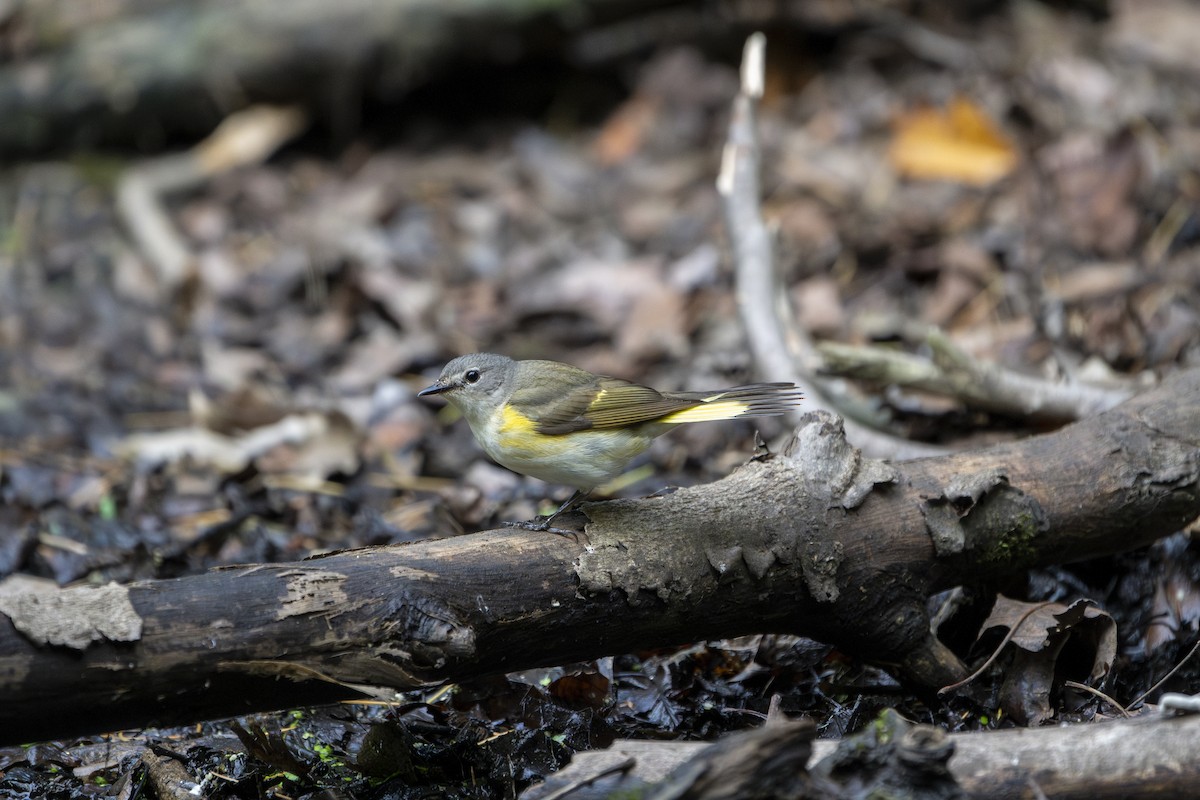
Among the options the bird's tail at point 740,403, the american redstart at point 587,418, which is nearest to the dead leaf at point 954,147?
the american redstart at point 587,418

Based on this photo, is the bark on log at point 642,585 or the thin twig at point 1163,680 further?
the thin twig at point 1163,680

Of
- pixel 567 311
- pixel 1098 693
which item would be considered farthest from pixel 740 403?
pixel 567 311

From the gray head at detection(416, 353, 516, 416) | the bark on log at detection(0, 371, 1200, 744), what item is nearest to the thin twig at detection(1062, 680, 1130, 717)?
the bark on log at detection(0, 371, 1200, 744)

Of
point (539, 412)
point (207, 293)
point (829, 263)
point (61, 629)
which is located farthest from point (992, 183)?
point (61, 629)

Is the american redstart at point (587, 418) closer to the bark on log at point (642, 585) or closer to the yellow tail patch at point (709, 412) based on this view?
the yellow tail patch at point (709, 412)

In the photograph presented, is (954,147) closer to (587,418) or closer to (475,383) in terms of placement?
(475,383)

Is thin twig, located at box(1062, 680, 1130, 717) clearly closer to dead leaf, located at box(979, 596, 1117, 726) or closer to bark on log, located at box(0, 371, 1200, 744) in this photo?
dead leaf, located at box(979, 596, 1117, 726)

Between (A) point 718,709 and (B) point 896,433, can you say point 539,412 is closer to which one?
(A) point 718,709
